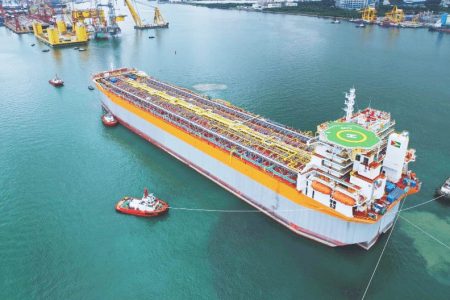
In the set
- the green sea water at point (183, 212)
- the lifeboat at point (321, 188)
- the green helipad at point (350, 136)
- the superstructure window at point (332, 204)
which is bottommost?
the green sea water at point (183, 212)

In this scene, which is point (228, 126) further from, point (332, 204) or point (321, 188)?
point (332, 204)

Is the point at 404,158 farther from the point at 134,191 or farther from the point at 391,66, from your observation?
the point at 391,66

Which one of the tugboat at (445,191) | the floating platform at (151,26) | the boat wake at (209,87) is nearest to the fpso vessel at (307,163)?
the tugboat at (445,191)

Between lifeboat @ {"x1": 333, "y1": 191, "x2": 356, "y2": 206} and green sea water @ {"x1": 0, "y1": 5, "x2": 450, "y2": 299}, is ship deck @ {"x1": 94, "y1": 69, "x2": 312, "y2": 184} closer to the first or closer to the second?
lifeboat @ {"x1": 333, "y1": 191, "x2": 356, "y2": 206}

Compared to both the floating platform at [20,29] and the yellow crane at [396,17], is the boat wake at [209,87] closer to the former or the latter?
the floating platform at [20,29]

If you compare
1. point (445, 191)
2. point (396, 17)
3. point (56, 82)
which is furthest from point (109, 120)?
point (396, 17)

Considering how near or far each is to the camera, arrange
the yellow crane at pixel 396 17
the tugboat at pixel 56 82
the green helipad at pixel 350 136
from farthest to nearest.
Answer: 1. the yellow crane at pixel 396 17
2. the tugboat at pixel 56 82
3. the green helipad at pixel 350 136
